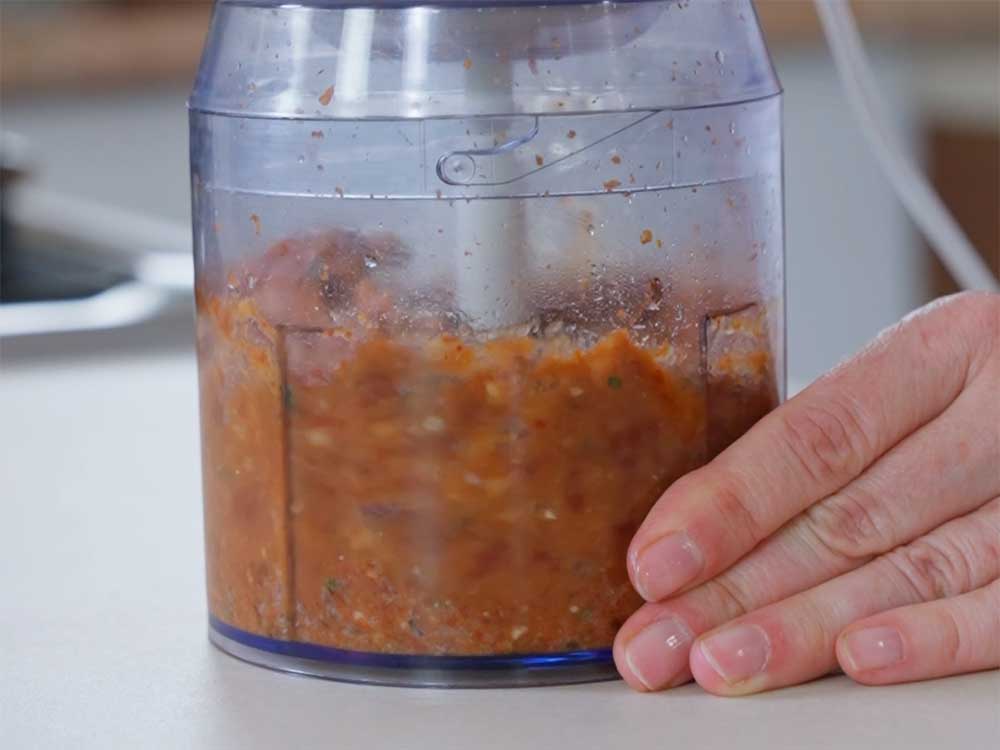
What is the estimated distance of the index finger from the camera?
62 centimetres

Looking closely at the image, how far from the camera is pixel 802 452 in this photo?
638 mm

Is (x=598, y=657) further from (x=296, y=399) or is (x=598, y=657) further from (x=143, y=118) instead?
(x=143, y=118)

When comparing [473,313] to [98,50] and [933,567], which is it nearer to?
[933,567]

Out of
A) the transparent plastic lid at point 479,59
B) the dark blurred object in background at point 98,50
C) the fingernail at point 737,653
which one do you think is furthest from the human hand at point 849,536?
the dark blurred object in background at point 98,50

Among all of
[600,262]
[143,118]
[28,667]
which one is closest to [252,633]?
[28,667]

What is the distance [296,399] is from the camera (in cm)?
63

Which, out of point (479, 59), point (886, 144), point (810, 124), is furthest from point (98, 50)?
point (479, 59)

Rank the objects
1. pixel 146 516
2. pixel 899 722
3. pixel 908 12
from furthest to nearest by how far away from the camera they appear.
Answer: pixel 908 12
pixel 146 516
pixel 899 722

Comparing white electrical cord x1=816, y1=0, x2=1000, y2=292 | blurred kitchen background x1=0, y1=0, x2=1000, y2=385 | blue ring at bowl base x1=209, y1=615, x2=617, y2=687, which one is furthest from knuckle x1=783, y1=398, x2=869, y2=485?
blurred kitchen background x1=0, y1=0, x2=1000, y2=385

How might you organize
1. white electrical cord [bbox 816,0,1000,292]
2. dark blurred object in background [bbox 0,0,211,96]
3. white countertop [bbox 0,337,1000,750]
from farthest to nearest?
dark blurred object in background [bbox 0,0,211,96] → white electrical cord [bbox 816,0,1000,292] → white countertop [bbox 0,337,1000,750]

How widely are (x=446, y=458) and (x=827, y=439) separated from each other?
0.47ft

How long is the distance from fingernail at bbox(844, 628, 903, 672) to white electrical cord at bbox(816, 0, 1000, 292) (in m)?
0.27

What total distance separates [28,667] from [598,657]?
0.71 feet

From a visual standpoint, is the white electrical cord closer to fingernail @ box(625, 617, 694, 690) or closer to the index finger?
the index finger
